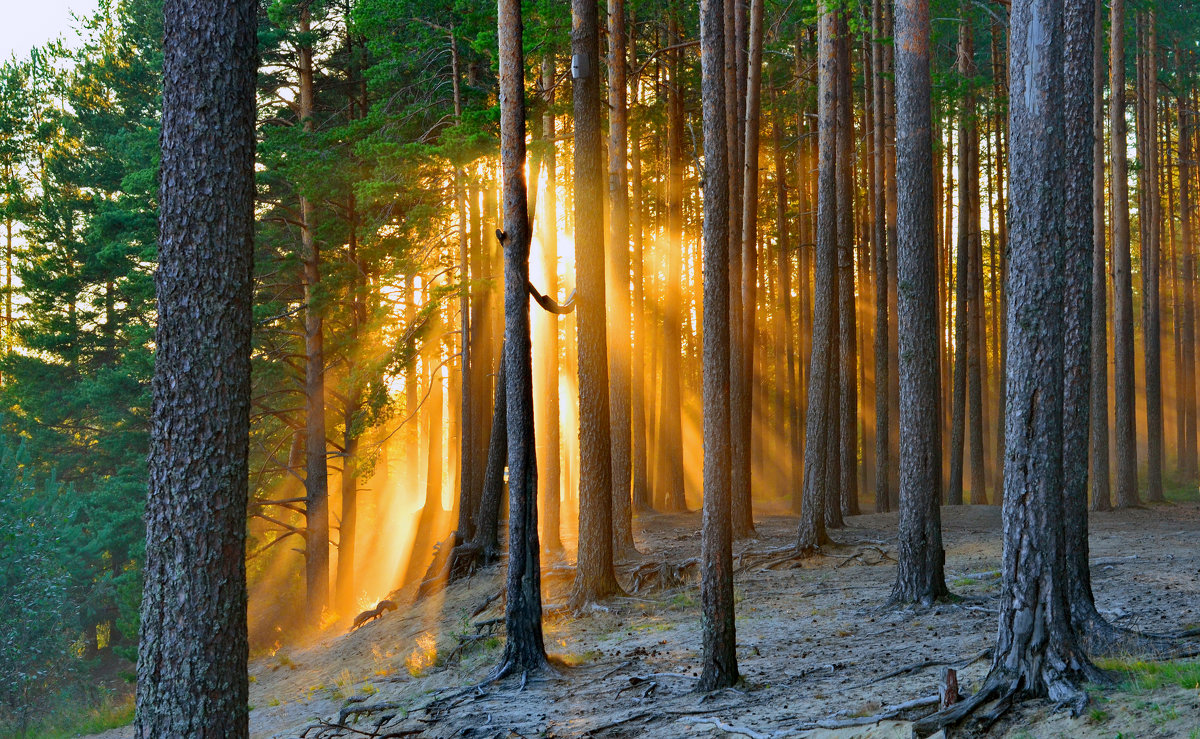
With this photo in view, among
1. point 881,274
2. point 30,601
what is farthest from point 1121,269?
point 30,601

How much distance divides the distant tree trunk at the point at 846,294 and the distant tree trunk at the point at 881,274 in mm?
744

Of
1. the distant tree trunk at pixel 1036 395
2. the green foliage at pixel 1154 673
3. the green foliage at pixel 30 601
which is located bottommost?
the green foliage at pixel 30 601

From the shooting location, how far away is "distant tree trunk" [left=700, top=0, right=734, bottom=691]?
7.43 metres

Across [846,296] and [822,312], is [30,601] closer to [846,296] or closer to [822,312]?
[822,312]

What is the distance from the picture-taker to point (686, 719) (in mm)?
6895

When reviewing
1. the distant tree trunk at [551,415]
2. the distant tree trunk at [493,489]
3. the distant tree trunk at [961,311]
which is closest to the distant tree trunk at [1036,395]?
the distant tree trunk at [493,489]

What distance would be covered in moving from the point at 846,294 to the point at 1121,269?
19.1 feet

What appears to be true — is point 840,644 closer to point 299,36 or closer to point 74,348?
point 299,36

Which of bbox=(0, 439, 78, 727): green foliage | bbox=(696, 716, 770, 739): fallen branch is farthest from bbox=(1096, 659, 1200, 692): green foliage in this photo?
bbox=(0, 439, 78, 727): green foliage

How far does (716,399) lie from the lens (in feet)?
24.9

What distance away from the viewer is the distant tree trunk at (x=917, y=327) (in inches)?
392

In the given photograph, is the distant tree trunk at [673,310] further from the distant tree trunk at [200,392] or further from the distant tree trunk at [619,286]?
the distant tree trunk at [200,392]

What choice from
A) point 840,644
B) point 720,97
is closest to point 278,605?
point 840,644

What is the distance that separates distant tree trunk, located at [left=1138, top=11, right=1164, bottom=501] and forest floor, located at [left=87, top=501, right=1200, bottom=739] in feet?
16.0
